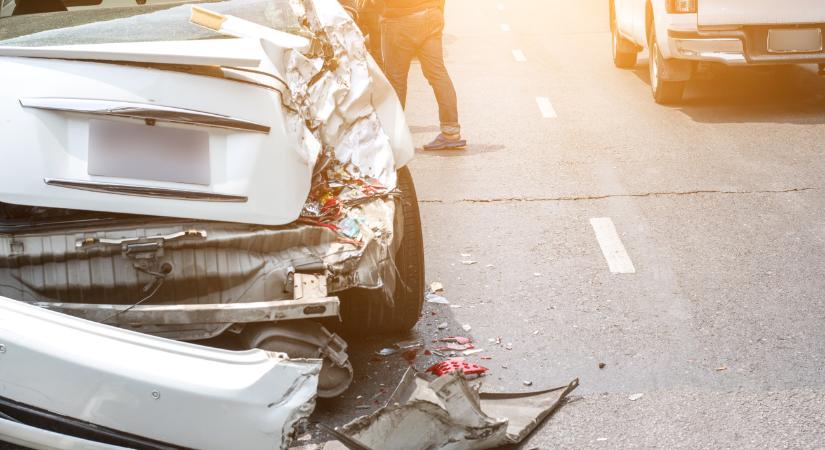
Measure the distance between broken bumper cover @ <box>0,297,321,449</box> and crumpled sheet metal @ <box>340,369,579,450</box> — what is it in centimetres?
39

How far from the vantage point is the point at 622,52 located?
15.4 metres

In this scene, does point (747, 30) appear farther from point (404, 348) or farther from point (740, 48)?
point (404, 348)

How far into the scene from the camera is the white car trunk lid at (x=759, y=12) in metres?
10.9

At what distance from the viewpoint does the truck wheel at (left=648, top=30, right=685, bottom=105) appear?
12.2 meters

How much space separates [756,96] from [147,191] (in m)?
9.76

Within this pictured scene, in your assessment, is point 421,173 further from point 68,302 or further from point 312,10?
point 68,302

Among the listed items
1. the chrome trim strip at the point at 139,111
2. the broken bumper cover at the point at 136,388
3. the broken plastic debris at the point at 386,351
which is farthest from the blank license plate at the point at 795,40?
the broken bumper cover at the point at 136,388

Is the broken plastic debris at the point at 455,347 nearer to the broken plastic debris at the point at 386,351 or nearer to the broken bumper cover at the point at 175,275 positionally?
the broken plastic debris at the point at 386,351

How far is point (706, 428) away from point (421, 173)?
17.5 ft

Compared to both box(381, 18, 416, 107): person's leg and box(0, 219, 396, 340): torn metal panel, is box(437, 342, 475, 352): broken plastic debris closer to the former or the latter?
box(0, 219, 396, 340): torn metal panel

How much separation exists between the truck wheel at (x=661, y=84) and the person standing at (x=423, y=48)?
2623 millimetres

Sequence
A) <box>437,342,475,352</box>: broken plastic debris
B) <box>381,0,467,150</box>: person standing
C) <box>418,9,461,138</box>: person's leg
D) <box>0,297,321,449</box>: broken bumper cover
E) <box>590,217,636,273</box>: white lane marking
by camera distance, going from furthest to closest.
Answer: <box>418,9,461,138</box>: person's leg < <box>381,0,467,150</box>: person standing < <box>590,217,636,273</box>: white lane marking < <box>437,342,475,352</box>: broken plastic debris < <box>0,297,321,449</box>: broken bumper cover

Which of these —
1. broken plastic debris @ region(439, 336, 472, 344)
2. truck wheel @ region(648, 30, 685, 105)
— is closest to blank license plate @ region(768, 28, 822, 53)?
truck wheel @ region(648, 30, 685, 105)

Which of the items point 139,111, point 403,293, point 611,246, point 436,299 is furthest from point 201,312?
point 611,246
